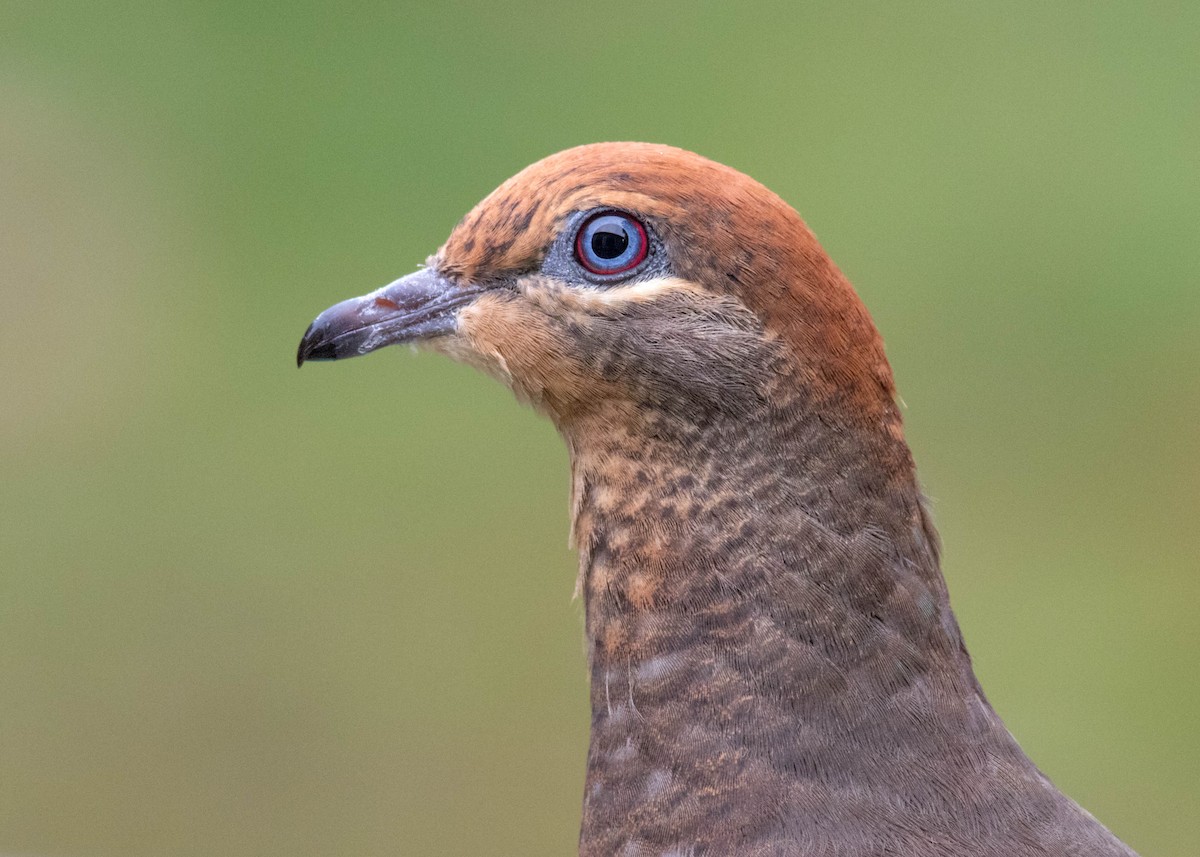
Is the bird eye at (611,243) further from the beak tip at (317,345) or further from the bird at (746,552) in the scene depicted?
the beak tip at (317,345)

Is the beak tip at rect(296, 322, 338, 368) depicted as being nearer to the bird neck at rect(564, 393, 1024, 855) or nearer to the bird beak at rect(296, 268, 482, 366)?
the bird beak at rect(296, 268, 482, 366)

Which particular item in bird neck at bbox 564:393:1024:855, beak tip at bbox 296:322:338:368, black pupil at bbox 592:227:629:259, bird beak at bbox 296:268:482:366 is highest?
black pupil at bbox 592:227:629:259

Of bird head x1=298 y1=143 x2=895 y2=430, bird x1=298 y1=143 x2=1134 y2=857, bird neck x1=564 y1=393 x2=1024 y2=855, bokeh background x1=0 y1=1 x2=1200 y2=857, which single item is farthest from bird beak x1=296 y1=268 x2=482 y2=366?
bokeh background x1=0 y1=1 x2=1200 y2=857

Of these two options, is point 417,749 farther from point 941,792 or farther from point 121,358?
point 941,792

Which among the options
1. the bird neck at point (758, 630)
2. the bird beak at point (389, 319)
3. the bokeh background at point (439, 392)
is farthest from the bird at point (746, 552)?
the bokeh background at point (439, 392)

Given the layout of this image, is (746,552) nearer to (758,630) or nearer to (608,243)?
(758,630)

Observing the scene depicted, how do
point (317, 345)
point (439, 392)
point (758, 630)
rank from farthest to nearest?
point (439, 392), point (317, 345), point (758, 630)

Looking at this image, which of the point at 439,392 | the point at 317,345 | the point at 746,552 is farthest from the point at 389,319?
the point at 439,392
